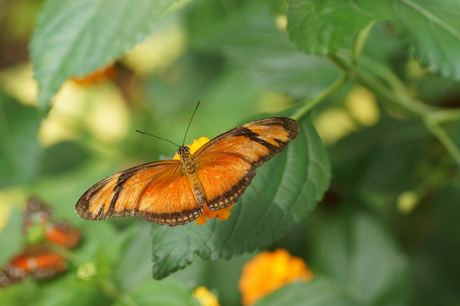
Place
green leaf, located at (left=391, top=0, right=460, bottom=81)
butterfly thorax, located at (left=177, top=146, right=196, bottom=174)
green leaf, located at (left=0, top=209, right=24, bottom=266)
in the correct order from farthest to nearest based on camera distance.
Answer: green leaf, located at (left=0, top=209, right=24, bottom=266)
butterfly thorax, located at (left=177, top=146, right=196, bottom=174)
green leaf, located at (left=391, top=0, right=460, bottom=81)

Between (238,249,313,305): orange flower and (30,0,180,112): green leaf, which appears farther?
(238,249,313,305): orange flower

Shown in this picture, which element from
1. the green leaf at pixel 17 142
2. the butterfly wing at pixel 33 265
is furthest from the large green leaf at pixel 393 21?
the green leaf at pixel 17 142

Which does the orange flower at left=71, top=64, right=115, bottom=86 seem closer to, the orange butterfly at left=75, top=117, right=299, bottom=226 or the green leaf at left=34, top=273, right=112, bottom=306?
the green leaf at left=34, top=273, right=112, bottom=306

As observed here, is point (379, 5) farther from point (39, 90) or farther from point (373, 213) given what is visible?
point (373, 213)

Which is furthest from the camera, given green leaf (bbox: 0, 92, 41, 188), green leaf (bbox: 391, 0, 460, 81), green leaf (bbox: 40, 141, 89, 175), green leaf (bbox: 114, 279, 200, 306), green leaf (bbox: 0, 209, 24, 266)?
green leaf (bbox: 40, 141, 89, 175)

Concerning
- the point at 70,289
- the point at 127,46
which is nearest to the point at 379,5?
the point at 127,46

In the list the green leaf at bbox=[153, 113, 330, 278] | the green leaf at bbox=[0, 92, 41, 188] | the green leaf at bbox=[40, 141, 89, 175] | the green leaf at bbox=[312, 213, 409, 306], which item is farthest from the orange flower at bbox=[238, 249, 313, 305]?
the green leaf at bbox=[40, 141, 89, 175]

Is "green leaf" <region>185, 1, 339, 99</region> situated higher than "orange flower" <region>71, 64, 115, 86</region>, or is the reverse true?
"green leaf" <region>185, 1, 339, 99</region>

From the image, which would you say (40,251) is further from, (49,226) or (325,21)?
(325,21)

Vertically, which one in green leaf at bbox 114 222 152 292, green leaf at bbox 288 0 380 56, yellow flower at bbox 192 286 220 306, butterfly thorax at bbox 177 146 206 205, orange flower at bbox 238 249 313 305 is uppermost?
green leaf at bbox 288 0 380 56
